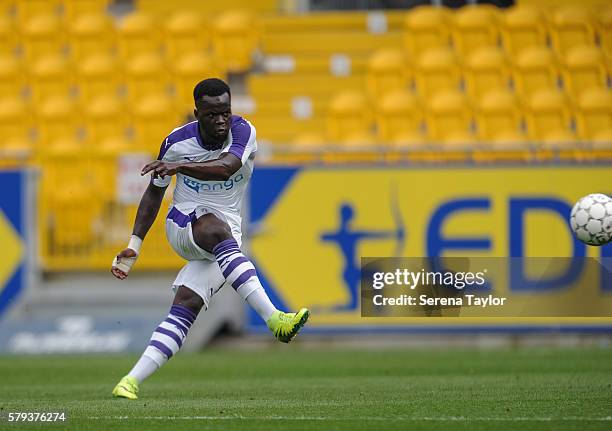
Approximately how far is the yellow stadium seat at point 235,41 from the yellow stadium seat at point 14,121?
286cm

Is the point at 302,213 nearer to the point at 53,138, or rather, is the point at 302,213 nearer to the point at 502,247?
the point at 502,247

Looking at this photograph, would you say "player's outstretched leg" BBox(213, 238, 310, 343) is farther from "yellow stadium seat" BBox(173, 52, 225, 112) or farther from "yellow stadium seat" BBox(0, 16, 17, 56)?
"yellow stadium seat" BBox(0, 16, 17, 56)

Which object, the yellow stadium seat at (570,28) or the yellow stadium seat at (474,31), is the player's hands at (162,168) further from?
the yellow stadium seat at (570,28)

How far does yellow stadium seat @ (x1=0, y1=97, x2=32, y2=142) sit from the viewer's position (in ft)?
59.1

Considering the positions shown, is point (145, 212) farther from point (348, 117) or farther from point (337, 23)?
point (337, 23)

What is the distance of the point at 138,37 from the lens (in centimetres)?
1886

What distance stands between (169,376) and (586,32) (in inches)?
354

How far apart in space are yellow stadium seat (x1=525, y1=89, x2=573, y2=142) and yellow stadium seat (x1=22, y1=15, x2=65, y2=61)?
719cm

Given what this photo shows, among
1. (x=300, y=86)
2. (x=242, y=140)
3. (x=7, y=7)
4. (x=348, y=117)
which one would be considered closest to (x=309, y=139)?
(x=348, y=117)

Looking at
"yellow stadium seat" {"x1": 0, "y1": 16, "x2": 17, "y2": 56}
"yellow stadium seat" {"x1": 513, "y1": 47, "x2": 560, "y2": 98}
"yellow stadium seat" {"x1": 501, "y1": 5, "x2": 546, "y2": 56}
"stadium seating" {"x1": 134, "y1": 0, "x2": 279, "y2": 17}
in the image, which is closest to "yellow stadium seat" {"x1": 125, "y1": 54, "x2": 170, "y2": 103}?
"stadium seating" {"x1": 134, "y1": 0, "x2": 279, "y2": 17}

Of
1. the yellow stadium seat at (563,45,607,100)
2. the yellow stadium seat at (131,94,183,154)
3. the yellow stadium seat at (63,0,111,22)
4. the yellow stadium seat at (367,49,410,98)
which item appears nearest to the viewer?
the yellow stadium seat at (563,45,607,100)

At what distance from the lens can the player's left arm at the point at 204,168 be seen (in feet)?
26.2

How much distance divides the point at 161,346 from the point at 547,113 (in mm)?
9593

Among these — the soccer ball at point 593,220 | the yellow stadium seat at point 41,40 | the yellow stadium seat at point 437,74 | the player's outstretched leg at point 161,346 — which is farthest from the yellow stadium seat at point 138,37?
the soccer ball at point 593,220
